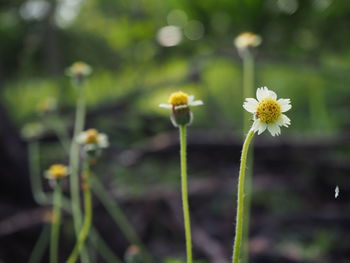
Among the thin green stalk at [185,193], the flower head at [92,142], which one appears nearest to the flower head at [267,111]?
the thin green stalk at [185,193]

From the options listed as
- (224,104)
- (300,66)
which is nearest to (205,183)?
(300,66)

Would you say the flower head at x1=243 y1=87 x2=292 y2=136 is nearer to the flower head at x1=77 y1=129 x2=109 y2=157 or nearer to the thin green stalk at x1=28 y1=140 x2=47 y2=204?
the flower head at x1=77 y1=129 x2=109 y2=157

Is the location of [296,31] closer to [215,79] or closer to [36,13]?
[215,79]

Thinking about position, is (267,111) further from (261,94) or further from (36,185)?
(36,185)

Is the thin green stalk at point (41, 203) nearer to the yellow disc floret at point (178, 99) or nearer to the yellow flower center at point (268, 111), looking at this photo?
the yellow disc floret at point (178, 99)

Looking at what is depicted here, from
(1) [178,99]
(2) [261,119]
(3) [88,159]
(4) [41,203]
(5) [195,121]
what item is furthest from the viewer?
(5) [195,121]

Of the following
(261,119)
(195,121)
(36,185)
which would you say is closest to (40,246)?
(36,185)

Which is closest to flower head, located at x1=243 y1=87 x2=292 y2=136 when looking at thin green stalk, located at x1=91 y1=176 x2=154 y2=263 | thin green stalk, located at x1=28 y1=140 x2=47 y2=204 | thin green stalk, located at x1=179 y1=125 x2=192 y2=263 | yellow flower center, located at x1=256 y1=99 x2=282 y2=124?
yellow flower center, located at x1=256 y1=99 x2=282 y2=124
